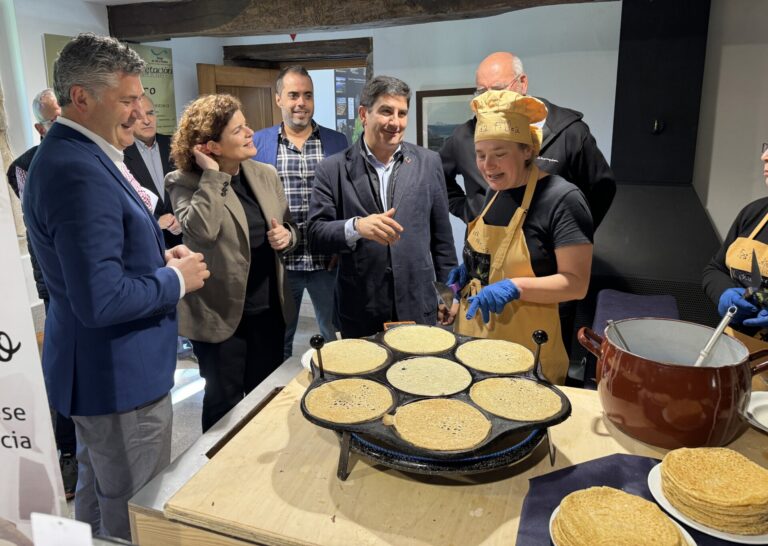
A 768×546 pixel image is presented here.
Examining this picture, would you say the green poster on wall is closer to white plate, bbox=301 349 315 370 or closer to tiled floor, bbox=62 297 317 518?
tiled floor, bbox=62 297 317 518

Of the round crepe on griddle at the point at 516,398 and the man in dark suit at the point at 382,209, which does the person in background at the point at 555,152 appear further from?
the round crepe on griddle at the point at 516,398

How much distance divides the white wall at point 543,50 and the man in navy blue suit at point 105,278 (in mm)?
3488

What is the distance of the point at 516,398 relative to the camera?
0.95 metres

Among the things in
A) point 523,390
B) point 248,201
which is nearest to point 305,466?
point 523,390

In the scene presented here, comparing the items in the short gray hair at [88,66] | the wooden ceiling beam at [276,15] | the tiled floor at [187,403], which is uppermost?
the wooden ceiling beam at [276,15]

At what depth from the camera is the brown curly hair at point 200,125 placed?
193 cm

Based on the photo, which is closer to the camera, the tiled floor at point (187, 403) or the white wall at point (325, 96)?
the tiled floor at point (187, 403)

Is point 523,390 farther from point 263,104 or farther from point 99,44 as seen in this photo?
point 263,104

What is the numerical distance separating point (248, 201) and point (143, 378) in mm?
865

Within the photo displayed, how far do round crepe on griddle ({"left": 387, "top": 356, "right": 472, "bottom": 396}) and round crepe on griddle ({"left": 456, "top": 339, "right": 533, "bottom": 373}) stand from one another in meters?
0.03

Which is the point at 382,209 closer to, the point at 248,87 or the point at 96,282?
the point at 96,282

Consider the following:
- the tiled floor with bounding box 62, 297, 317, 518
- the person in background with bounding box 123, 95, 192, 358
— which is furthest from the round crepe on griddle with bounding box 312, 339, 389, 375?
the person in background with bounding box 123, 95, 192, 358

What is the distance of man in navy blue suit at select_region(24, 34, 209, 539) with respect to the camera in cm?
121

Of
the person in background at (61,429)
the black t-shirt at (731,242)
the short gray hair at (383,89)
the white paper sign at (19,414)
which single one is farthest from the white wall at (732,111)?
the white paper sign at (19,414)
